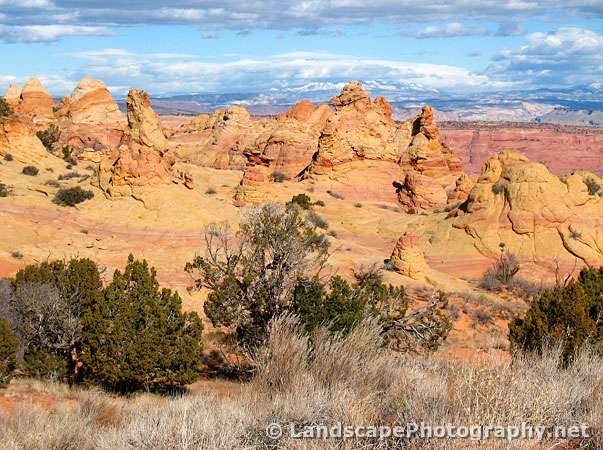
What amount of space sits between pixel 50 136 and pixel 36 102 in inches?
551

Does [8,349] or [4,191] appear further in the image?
[4,191]

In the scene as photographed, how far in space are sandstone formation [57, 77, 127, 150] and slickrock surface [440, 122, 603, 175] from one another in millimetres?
66493

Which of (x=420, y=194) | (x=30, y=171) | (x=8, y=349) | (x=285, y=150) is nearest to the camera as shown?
(x=8, y=349)

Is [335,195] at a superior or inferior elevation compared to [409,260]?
inferior

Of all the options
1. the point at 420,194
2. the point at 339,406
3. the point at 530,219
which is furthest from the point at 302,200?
the point at 339,406

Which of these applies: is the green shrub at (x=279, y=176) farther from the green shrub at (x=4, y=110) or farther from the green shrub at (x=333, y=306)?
the green shrub at (x=333, y=306)

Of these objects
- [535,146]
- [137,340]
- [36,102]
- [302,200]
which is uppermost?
[36,102]

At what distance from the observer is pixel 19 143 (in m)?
38.4

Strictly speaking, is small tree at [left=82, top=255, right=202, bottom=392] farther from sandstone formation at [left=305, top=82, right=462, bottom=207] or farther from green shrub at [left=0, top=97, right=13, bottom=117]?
sandstone formation at [left=305, top=82, right=462, bottom=207]

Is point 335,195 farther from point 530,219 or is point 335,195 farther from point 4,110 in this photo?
point 4,110

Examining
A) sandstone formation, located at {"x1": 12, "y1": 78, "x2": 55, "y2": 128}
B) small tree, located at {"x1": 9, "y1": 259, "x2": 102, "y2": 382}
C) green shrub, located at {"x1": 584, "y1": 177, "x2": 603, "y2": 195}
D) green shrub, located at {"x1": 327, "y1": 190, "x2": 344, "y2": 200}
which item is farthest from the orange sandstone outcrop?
small tree, located at {"x1": 9, "y1": 259, "x2": 102, "y2": 382}

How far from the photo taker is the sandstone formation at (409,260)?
982 inches

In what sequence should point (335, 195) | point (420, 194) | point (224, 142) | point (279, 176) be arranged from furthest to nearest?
point (224, 142) → point (279, 176) → point (335, 195) → point (420, 194)

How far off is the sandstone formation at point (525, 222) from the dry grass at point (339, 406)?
22.1m
